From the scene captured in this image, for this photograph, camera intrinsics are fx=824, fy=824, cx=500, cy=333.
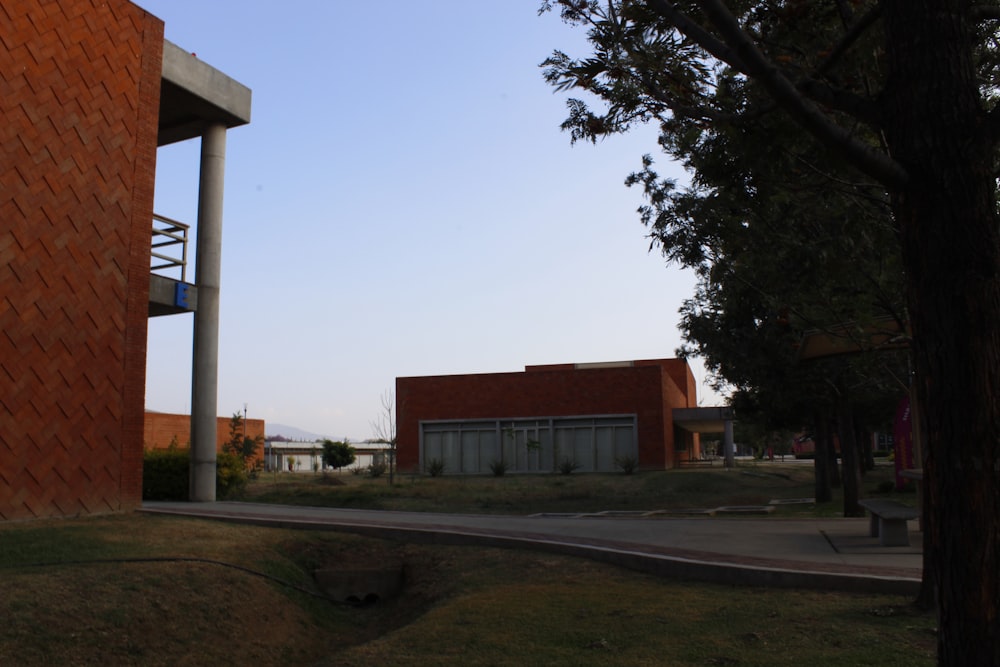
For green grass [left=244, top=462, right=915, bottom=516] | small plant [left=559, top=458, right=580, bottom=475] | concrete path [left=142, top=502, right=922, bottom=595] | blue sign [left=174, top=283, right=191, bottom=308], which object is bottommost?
green grass [left=244, top=462, right=915, bottom=516]

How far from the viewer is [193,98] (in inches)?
658

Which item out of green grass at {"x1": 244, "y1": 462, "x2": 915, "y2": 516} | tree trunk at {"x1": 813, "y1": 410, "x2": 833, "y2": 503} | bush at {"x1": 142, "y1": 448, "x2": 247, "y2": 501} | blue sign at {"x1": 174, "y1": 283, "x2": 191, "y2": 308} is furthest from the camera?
tree trunk at {"x1": 813, "y1": 410, "x2": 833, "y2": 503}

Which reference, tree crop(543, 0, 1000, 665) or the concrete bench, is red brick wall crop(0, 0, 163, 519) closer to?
tree crop(543, 0, 1000, 665)

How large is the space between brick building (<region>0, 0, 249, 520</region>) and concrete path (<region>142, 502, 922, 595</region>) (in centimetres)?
192

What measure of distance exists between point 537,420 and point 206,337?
69.6 feet

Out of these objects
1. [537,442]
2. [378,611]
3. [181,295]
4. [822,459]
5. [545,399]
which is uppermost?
[181,295]

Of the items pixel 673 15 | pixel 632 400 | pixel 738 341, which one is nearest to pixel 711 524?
pixel 738 341

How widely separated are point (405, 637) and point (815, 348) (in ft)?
23.5

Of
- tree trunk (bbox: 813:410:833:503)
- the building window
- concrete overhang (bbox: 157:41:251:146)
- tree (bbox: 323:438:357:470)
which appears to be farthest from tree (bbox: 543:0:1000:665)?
tree (bbox: 323:438:357:470)

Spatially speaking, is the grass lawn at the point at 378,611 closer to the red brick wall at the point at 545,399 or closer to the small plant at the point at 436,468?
the small plant at the point at 436,468

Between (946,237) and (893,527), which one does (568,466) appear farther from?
(946,237)

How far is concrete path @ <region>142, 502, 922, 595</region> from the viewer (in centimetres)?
789

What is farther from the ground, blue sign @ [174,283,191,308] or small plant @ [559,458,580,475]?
blue sign @ [174,283,191,308]

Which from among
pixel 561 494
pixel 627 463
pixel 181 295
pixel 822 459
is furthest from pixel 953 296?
pixel 627 463
